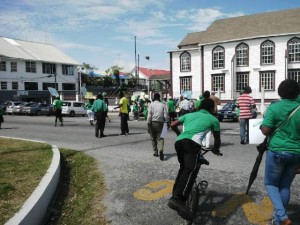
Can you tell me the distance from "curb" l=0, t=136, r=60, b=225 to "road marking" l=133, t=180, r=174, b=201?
1519 mm

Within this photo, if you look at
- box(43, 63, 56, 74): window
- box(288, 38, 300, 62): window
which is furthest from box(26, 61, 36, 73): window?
box(288, 38, 300, 62): window

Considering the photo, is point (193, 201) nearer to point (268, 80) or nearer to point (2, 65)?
point (268, 80)

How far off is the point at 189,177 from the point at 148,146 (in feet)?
22.0

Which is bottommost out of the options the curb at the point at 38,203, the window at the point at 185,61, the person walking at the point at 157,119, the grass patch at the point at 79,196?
the grass patch at the point at 79,196

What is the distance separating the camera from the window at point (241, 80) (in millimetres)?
38094

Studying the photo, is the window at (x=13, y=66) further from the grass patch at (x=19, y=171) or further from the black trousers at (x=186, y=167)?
the black trousers at (x=186, y=167)

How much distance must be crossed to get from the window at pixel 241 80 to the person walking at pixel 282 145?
115 ft

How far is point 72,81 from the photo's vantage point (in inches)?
2346

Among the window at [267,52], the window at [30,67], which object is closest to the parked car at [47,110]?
the window at [30,67]

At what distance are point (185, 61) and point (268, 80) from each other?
34.8 ft

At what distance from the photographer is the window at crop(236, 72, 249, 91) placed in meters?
38.1

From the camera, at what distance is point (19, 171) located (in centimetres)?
710

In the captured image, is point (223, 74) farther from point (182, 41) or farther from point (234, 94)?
point (182, 41)

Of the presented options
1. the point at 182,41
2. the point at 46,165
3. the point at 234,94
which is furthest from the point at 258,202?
the point at 182,41
